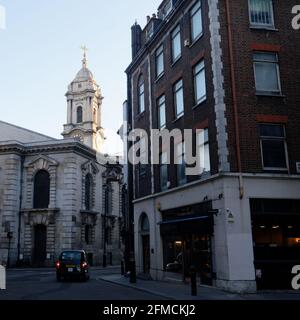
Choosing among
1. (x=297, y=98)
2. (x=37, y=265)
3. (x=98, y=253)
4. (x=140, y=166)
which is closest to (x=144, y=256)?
(x=140, y=166)

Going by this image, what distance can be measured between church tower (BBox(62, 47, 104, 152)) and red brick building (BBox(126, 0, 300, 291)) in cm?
5266

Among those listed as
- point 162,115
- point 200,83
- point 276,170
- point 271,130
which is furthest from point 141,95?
point 276,170

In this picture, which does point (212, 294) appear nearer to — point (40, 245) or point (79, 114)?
point (40, 245)

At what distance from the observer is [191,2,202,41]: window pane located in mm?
20219

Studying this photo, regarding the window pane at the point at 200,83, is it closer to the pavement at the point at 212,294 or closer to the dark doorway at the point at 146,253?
the pavement at the point at 212,294

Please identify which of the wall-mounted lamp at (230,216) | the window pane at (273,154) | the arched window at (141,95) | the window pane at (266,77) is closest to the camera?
the wall-mounted lamp at (230,216)

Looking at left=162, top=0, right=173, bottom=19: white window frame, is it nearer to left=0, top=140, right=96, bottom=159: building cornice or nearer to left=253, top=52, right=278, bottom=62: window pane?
left=253, top=52, right=278, bottom=62: window pane

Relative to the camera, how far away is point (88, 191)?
1821 inches

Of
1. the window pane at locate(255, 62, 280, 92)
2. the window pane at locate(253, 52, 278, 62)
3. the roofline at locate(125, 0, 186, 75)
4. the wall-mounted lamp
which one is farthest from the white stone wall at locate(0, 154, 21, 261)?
the window pane at locate(253, 52, 278, 62)

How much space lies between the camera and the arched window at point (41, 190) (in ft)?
140

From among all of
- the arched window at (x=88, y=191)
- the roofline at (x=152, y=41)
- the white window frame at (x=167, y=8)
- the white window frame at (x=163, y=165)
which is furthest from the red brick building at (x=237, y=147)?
the arched window at (x=88, y=191)

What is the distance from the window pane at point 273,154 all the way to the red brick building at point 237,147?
43 mm
